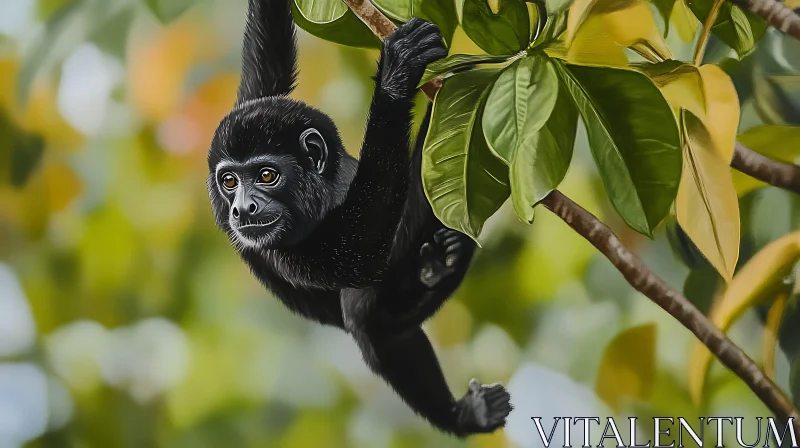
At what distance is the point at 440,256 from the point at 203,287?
41 centimetres

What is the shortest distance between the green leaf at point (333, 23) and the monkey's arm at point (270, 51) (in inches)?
1.2

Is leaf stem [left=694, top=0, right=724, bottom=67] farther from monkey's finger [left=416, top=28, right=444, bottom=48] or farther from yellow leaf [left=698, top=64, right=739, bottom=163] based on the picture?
monkey's finger [left=416, top=28, right=444, bottom=48]

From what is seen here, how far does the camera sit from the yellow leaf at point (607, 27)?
0.80m

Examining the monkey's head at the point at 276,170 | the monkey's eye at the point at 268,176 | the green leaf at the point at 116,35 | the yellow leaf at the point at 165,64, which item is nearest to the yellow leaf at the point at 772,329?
the monkey's head at the point at 276,170

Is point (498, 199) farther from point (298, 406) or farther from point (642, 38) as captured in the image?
point (298, 406)

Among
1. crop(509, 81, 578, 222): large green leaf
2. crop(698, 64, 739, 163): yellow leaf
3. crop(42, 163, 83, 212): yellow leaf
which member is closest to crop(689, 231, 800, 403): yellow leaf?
crop(698, 64, 739, 163): yellow leaf

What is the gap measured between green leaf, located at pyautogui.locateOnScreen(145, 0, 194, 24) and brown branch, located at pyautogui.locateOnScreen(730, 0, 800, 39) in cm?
90

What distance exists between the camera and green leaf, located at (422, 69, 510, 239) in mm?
875

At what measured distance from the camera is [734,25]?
1061mm

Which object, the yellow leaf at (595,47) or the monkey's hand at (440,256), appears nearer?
the yellow leaf at (595,47)

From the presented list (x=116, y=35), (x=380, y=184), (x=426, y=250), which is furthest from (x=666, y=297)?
(x=116, y=35)

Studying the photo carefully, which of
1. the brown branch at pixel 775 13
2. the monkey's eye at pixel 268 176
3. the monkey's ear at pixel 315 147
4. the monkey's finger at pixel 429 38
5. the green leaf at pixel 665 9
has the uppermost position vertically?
the brown branch at pixel 775 13

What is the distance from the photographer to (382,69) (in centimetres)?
96

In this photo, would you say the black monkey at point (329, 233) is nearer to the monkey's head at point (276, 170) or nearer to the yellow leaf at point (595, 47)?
the monkey's head at point (276, 170)
